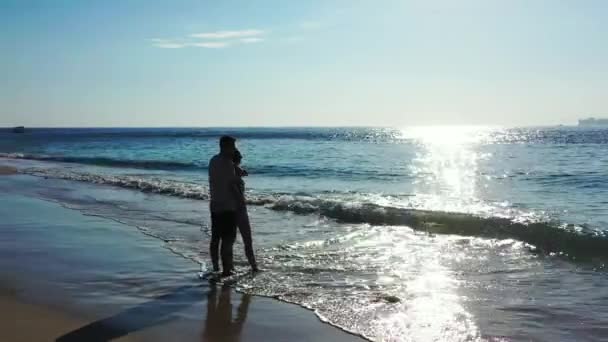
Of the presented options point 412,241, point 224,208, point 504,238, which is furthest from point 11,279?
point 504,238

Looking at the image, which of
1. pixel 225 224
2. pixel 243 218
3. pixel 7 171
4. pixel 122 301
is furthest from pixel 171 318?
pixel 7 171

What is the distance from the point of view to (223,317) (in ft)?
18.9

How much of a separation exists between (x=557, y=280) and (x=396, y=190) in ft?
39.2

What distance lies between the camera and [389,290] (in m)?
6.84

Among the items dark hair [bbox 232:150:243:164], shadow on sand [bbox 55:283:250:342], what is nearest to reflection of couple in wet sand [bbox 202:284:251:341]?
shadow on sand [bbox 55:283:250:342]

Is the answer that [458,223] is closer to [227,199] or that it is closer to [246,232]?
[246,232]

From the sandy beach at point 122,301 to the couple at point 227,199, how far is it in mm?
562

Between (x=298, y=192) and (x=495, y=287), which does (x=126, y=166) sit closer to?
(x=298, y=192)

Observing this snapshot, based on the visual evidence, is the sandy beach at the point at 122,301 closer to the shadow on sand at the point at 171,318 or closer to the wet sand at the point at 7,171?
the shadow on sand at the point at 171,318

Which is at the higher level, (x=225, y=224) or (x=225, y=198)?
(x=225, y=198)

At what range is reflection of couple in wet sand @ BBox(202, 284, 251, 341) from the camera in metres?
5.23

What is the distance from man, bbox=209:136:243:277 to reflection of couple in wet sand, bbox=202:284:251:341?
77 centimetres

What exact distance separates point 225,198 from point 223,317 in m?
2.05

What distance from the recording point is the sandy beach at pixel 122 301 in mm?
5227
